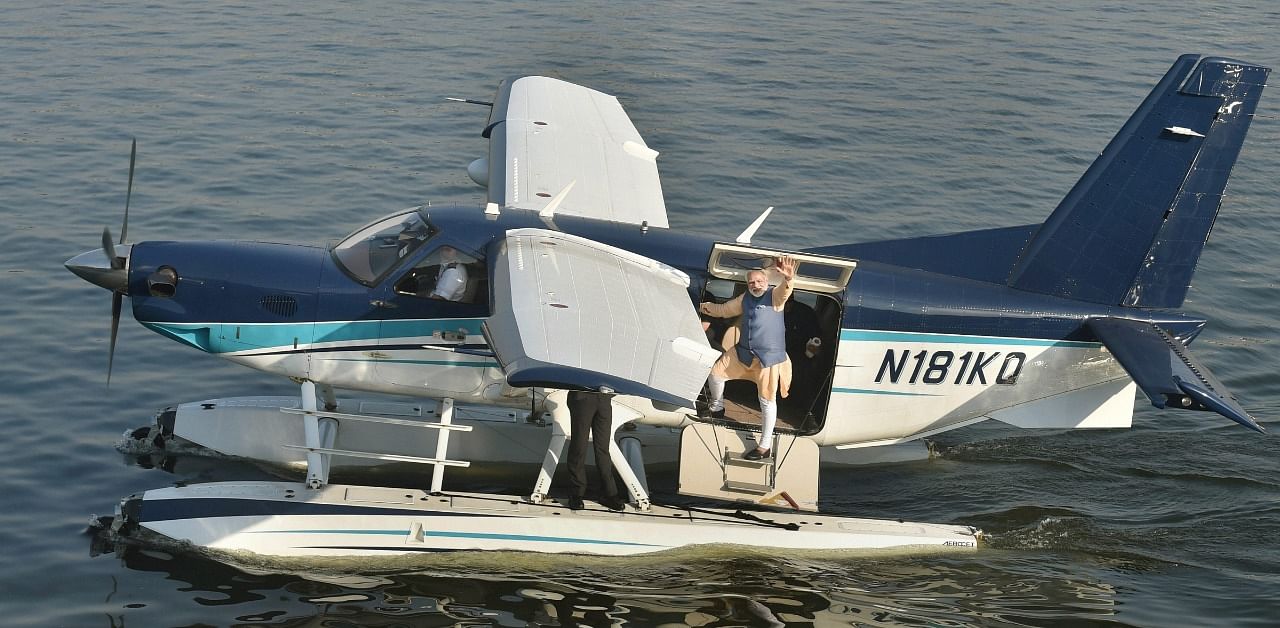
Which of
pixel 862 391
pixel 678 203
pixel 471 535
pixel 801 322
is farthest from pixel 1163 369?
pixel 678 203

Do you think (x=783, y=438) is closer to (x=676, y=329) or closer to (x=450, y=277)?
(x=676, y=329)

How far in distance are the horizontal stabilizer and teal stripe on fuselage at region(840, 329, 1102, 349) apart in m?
0.27

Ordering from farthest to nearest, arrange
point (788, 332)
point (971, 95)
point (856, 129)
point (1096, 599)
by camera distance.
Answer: point (971, 95)
point (856, 129)
point (788, 332)
point (1096, 599)

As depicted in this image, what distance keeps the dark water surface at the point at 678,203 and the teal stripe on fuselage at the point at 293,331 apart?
68.3 inches

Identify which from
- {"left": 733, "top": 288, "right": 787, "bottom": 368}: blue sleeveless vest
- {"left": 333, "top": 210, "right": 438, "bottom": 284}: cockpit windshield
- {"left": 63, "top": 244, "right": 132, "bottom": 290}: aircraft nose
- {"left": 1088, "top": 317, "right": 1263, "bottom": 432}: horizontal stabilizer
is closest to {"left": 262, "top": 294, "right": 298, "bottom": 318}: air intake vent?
{"left": 333, "top": 210, "right": 438, "bottom": 284}: cockpit windshield

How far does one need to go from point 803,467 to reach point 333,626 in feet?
13.9

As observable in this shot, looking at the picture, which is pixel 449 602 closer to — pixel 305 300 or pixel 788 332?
pixel 305 300

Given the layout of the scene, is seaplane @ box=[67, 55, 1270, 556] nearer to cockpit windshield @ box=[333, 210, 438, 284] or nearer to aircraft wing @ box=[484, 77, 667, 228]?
cockpit windshield @ box=[333, 210, 438, 284]

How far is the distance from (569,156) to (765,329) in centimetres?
394

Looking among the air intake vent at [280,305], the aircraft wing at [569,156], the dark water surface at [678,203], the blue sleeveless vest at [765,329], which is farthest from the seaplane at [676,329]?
the aircraft wing at [569,156]

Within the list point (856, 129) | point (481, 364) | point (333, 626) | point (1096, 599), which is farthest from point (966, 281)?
point (856, 129)

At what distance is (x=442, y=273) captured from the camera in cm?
986

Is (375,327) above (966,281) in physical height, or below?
below

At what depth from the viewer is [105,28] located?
86.1 ft
